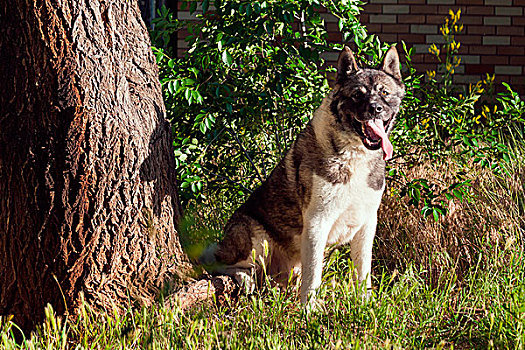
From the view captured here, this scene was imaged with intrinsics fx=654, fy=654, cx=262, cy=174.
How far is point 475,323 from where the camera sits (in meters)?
3.40

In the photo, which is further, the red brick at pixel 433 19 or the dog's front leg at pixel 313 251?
the red brick at pixel 433 19

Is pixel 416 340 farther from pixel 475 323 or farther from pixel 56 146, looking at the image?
pixel 56 146

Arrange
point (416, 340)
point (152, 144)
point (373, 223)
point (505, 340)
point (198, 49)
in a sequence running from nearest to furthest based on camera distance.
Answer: point (505, 340), point (416, 340), point (152, 144), point (373, 223), point (198, 49)

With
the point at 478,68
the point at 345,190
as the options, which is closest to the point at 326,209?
the point at 345,190

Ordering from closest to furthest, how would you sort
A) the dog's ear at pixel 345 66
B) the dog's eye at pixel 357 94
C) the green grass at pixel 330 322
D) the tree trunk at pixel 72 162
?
the green grass at pixel 330 322 < the tree trunk at pixel 72 162 < the dog's eye at pixel 357 94 < the dog's ear at pixel 345 66

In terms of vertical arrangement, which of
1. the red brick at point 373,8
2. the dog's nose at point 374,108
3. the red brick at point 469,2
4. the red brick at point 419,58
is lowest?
the dog's nose at point 374,108

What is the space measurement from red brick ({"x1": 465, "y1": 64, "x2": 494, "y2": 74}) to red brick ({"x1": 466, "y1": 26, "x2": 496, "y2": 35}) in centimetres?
44

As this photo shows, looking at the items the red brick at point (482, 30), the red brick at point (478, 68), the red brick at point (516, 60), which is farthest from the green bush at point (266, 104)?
the red brick at point (516, 60)

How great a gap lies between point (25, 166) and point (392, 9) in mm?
6406

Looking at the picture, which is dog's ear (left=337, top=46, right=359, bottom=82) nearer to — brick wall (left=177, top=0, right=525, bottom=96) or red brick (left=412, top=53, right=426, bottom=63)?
brick wall (left=177, top=0, right=525, bottom=96)

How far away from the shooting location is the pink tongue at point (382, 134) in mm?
3645

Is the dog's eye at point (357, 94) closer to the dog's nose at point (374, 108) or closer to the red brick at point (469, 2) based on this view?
the dog's nose at point (374, 108)

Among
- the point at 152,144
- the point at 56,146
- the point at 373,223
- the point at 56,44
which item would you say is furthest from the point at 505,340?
the point at 56,44

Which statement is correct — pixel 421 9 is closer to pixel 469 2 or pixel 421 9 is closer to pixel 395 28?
pixel 395 28
